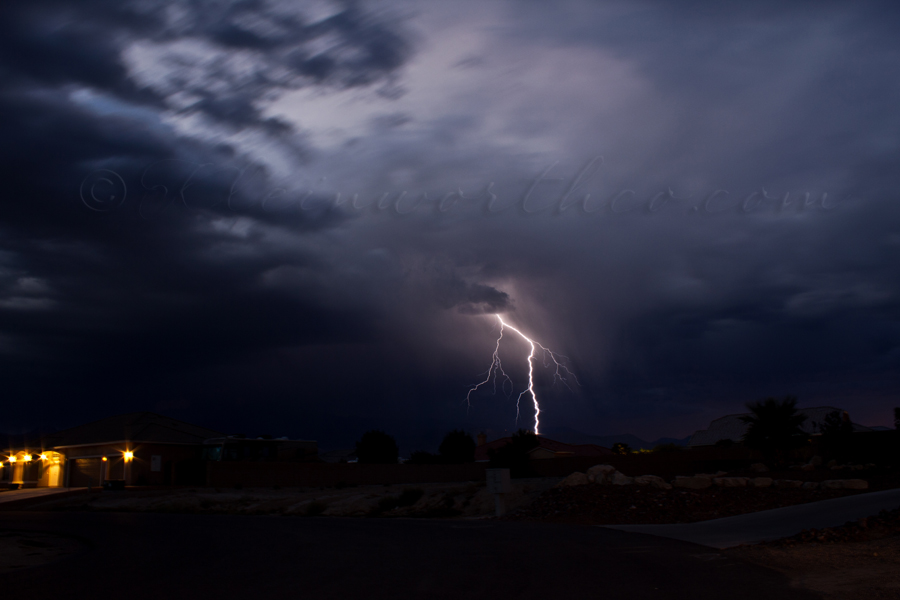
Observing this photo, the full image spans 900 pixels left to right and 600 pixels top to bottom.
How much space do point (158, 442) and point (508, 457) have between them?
71.9ft

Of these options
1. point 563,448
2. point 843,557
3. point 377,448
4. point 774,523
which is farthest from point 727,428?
point 843,557

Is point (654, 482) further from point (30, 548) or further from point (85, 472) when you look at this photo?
point (85, 472)

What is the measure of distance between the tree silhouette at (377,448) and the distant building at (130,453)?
34.9ft

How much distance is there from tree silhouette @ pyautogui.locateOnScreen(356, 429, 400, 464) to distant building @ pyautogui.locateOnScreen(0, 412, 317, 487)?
1064cm

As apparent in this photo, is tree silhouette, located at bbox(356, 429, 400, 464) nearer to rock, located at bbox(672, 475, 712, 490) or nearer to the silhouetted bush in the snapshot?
the silhouetted bush

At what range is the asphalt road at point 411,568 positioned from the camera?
7078 millimetres

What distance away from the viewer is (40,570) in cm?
1018

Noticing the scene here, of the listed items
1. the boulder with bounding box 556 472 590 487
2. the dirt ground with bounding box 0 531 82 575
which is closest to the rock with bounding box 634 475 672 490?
the boulder with bounding box 556 472 590 487

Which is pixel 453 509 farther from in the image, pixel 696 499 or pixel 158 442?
pixel 158 442

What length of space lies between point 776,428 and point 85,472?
40325mm

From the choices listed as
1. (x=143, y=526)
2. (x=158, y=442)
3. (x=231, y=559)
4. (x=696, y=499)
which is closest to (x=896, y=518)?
(x=696, y=499)

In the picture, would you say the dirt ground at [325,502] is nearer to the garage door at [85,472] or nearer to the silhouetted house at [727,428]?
the garage door at [85,472]

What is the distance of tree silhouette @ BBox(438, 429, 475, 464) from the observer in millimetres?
61253

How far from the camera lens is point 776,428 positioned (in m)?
29.8
